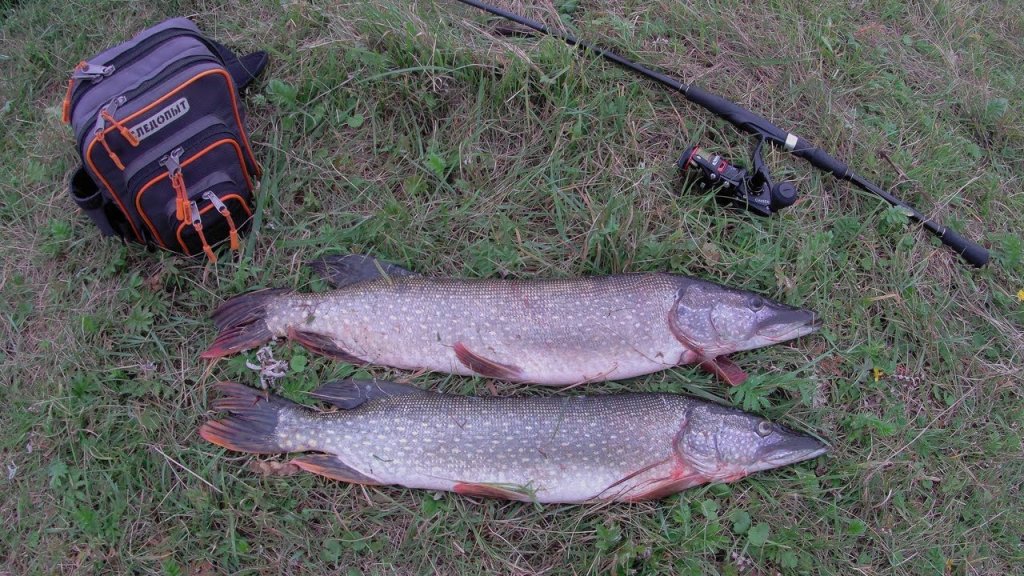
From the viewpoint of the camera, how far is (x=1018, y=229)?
371cm

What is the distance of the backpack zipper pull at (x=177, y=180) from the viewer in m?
2.84

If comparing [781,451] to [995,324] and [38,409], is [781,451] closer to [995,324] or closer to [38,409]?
[995,324]

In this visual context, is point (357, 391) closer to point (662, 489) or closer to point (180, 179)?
point (180, 179)

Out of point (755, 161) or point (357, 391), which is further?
point (755, 161)

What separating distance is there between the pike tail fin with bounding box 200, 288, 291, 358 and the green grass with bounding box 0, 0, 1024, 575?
121 millimetres

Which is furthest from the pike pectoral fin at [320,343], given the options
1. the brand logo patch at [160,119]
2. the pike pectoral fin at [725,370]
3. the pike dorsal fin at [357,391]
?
the pike pectoral fin at [725,370]

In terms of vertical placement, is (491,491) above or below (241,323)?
below

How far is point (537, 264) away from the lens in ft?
11.0

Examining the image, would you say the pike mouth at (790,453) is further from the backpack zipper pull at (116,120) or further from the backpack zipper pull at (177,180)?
the backpack zipper pull at (116,120)

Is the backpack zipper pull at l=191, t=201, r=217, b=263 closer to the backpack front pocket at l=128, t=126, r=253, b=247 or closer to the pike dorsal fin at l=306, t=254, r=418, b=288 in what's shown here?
the backpack front pocket at l=128, t=126, r=253, b=247

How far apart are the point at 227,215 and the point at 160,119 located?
0.54m

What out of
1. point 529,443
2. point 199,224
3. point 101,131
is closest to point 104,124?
point 101,131

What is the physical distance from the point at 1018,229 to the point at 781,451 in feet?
7.73

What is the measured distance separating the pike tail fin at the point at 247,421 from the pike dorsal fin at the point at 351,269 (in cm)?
70
